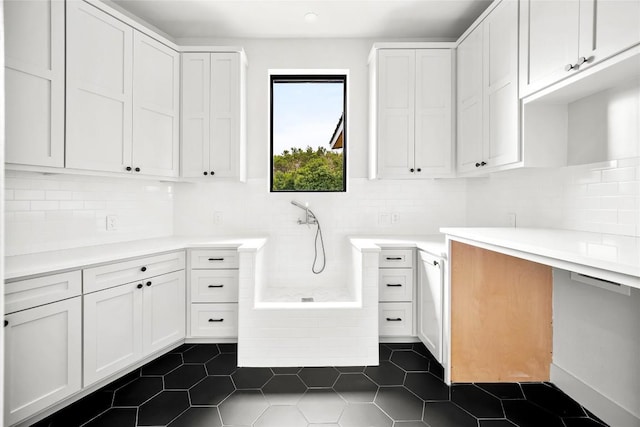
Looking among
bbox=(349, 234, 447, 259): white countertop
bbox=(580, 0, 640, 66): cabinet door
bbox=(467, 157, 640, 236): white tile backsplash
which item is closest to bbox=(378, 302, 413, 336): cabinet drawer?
bbox=(349, 234, 447, 259): white countertop

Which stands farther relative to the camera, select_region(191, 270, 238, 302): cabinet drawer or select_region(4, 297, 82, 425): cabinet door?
select_region(191, 270, 238, 302): cabinet drawer

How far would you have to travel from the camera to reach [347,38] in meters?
3.00

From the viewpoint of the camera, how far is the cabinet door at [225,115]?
2699 mm

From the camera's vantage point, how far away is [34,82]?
177 centimetres

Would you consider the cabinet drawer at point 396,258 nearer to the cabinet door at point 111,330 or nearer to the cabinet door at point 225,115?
the cabinet door at point 225,115

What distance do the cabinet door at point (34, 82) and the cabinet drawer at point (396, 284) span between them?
2.31 metres

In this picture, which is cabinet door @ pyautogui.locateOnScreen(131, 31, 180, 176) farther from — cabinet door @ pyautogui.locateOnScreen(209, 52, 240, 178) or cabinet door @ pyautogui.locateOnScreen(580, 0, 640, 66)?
cabinet door @ pyautogui.locateOnScreen(580, 0, 640, 66)

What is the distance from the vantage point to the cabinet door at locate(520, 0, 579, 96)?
4.98 ft

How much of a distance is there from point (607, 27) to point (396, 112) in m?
1.47

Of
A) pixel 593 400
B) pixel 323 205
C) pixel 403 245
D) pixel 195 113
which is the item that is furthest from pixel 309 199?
pixel 593 400

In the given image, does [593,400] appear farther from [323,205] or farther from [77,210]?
[77,210]

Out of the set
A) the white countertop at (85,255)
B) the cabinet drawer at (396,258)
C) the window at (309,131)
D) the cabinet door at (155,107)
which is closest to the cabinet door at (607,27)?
the cabinet drawer at (396,258)

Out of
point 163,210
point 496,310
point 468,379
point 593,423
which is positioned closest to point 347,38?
point 163,210

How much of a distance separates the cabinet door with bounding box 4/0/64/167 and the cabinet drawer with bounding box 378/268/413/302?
2.31 meters
